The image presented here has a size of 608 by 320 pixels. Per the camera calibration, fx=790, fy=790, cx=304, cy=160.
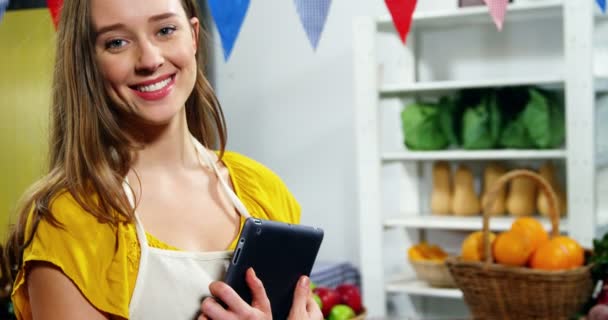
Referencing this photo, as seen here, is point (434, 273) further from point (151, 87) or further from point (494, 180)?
point (151, 87)

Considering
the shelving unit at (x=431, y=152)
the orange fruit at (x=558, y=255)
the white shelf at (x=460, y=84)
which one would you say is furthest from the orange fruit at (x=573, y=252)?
the white shelf at (x=460, y=84)

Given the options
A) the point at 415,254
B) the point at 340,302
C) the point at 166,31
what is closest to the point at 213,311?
the point at 166,31

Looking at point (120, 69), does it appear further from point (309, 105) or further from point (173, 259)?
point (309, 105)

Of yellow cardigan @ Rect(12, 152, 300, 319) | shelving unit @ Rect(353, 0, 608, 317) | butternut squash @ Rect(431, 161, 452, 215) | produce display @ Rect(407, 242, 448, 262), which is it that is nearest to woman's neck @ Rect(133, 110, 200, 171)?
yellow cardigan @ Rect(12, 152, 300, 319)

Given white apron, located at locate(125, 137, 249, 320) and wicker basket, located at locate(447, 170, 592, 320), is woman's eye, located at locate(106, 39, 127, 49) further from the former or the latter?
wicker basket, located at locate(447, 170, 592, 320)

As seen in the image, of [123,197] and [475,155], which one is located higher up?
[123,197]

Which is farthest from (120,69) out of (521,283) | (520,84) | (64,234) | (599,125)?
(599,125)

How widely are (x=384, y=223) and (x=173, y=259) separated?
2264 millimetres

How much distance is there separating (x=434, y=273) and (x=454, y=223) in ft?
0.69

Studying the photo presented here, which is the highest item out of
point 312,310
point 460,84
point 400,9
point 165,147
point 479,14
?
point 479,14

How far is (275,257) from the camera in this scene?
3.31ft

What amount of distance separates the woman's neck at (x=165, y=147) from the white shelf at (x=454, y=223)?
2.00 meters

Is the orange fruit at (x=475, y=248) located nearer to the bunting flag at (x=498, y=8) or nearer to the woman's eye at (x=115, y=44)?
the bunting flag at (x=498, y=8)

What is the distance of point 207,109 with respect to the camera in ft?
3.85
